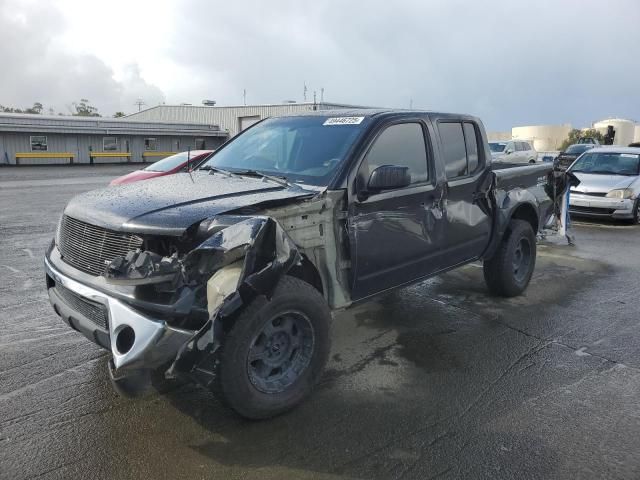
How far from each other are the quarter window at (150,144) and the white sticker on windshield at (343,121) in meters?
40.2

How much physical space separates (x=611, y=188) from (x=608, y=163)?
Result: 164 cm

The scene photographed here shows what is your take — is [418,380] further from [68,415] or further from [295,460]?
[68,415]

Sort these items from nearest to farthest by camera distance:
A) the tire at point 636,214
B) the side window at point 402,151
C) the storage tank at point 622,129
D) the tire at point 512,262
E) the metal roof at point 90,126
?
the side window at point 402,151 → the tire at point 512,262 → the tire at point 636,214 → the metal roof at point 90,126 → the storage tank at point 622,129

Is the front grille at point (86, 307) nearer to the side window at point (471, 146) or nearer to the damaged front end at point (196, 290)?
the damaged front end at point (196, 290)

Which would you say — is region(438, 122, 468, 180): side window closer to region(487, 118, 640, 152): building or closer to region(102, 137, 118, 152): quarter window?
region(102, 137, 118, 152): quarter window

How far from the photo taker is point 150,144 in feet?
138

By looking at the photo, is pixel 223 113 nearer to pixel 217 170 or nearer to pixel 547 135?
pixel 217 170

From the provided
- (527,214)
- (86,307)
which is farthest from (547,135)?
(86,307)

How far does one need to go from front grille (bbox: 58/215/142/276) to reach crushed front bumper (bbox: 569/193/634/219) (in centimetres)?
1086

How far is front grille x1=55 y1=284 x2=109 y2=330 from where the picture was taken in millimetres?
3164

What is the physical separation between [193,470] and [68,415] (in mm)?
1056

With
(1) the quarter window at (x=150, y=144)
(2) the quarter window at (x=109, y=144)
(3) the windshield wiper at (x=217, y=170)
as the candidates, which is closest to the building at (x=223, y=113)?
(1) the quarter window at (x=150, y=144)

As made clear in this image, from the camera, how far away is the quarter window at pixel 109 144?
39.5m

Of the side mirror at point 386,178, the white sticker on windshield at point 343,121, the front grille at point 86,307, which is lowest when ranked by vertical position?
the front grille at point 86,307
